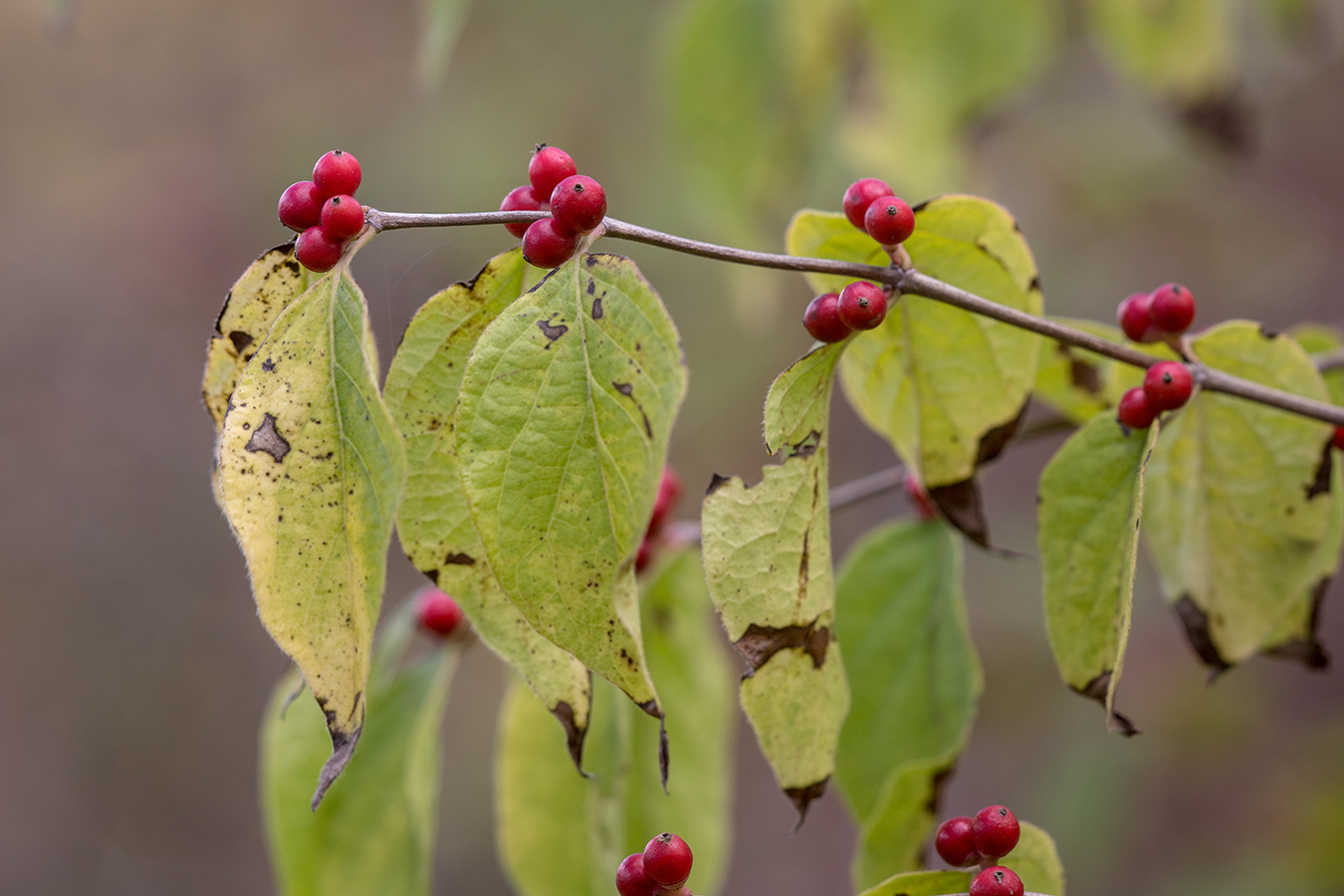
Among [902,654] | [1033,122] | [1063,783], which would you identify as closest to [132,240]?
[1033,122]

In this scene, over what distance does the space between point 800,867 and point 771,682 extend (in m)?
5.16

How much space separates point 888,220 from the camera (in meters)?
0.92

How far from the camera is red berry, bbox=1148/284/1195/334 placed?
107 cm

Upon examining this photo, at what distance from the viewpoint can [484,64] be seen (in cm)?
584

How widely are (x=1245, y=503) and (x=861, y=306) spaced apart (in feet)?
1.72

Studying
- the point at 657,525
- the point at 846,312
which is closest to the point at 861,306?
the point at 846,312

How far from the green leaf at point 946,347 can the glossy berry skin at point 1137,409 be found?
0.10 meters

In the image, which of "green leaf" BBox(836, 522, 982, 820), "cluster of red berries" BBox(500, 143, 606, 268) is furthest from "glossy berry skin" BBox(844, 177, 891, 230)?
"green leaf" BBox(836, 522, 982, 820)

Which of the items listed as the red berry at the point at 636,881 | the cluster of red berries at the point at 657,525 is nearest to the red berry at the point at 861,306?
the red berry at the point at 636,881

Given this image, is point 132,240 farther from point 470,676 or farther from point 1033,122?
point 1033,122

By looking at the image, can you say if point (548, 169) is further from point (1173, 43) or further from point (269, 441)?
point (1173, 43)

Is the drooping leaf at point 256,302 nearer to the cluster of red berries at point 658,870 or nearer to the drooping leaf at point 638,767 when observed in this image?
the cluster of red berries at point 658,870

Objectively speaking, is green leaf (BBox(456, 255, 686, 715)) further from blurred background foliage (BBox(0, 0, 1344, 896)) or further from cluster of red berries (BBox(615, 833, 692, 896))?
blurred background foliage (BBox(0, 0, 1344, 896))

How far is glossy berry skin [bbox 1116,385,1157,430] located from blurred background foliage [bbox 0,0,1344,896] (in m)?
1.17
